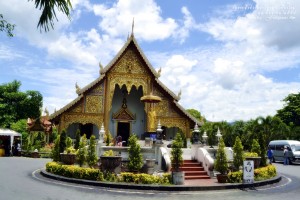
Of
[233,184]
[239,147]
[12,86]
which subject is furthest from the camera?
[12,86]

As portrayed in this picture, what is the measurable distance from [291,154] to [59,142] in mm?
18468

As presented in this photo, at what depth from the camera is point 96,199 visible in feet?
32.2

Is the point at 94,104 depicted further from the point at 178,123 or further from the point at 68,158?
the point at 68,158

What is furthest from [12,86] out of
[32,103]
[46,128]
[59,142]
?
[59,142]

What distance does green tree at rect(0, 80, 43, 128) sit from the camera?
43.1 meters

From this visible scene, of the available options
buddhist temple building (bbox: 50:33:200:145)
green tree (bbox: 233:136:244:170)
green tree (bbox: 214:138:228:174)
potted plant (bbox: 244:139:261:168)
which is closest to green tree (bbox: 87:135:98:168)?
green tree (bbox: 214:138:228:174)

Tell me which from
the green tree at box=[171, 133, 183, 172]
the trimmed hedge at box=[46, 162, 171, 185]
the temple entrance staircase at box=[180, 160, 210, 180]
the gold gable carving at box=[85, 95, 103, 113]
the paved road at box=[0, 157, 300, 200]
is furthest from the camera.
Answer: the gold gable carving at box=[85, 95, 103, 113]

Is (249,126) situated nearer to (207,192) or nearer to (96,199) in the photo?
(207,192)

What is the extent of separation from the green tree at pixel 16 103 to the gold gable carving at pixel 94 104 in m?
20.7

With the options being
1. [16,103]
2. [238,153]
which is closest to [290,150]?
[238,153]

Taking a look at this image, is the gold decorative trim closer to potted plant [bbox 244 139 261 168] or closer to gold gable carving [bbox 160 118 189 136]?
gold gable carving [bbox 160 118 189 136]

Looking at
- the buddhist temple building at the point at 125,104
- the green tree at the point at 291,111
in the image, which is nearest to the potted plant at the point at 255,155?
the buddhist temple building at the point at 125,104

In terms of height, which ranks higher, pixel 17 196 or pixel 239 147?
pixel 239 147

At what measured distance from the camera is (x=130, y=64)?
89.1 feet
